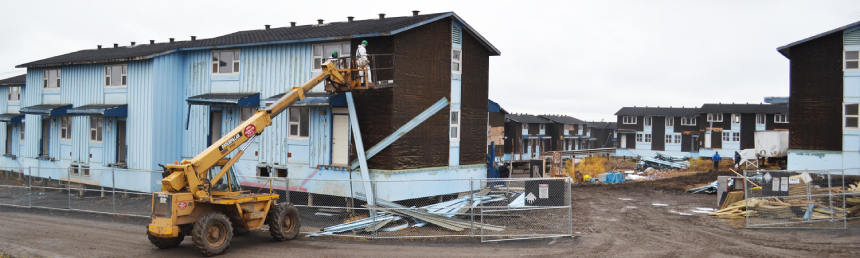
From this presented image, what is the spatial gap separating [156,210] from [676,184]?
26.4 m

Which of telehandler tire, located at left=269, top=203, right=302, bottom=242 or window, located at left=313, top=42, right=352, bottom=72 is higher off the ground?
window, located at left=313, top=42, right=352, bottom=72

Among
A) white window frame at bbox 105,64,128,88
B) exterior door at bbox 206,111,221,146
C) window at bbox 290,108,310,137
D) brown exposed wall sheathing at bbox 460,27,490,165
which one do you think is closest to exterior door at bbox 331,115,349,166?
window at bbox 290,108,310,137

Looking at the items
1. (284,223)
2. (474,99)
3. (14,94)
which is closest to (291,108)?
(474,99)

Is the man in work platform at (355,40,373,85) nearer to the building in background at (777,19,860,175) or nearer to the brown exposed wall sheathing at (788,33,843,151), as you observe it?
the building in background at (777,19,860,175)

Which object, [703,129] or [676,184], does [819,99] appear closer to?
[676,184]

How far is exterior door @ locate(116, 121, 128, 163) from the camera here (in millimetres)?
25656

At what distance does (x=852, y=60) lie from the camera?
83.9 feet

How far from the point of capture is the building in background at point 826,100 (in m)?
25.7

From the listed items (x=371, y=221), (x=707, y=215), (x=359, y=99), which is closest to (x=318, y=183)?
(x=359, y=99)

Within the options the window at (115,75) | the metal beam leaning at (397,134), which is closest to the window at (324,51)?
the metal beam leaning at (397,134)

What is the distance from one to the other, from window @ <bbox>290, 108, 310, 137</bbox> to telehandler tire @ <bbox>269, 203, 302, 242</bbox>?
255 inches

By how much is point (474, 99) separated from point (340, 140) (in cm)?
642

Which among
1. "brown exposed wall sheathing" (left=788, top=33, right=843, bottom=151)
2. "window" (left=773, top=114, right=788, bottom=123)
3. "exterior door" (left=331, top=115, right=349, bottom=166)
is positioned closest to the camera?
"exterior door" (left=331, top=115, right=349, bottom=166)

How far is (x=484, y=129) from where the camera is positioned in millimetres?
25000
